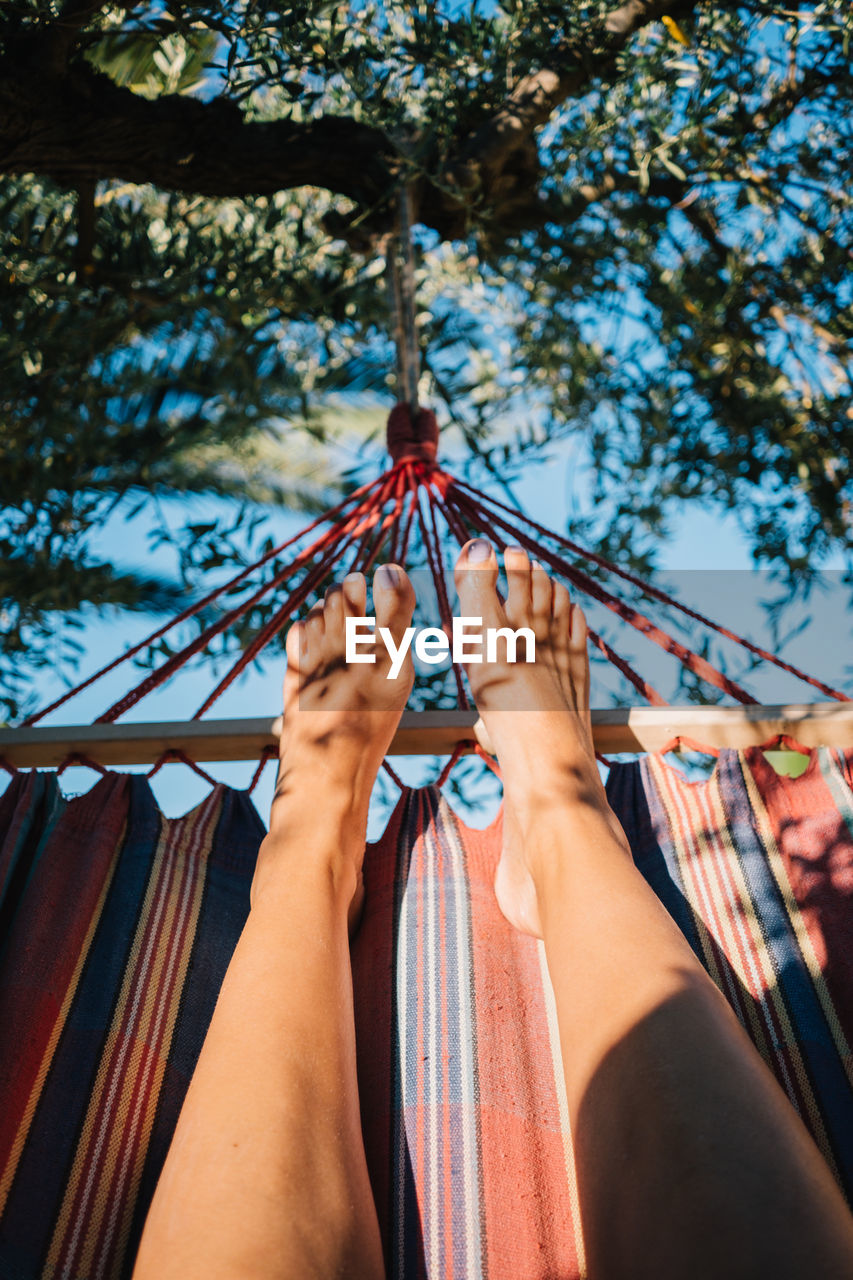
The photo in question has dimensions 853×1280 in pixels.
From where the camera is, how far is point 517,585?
1572 millimetres

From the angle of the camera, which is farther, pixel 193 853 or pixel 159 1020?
pixel 193 853

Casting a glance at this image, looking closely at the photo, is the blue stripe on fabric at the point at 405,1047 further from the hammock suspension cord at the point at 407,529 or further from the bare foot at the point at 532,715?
the hammock suspension cord at the point at 407,529

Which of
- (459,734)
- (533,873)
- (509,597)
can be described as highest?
(509,597)

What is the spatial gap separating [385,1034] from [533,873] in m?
0.26

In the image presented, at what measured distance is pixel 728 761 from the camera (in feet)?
4.10

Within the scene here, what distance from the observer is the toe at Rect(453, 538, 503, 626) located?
1.52 meters

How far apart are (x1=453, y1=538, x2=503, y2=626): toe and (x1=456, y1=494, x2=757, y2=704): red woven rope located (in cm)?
13

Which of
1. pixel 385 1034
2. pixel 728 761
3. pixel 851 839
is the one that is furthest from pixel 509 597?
pixel 385 1034

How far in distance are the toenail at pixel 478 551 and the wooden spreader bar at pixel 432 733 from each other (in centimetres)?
32

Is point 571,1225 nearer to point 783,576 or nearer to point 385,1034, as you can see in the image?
point 385,1034

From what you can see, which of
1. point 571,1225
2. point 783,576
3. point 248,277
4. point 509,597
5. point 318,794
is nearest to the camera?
point 571,1225

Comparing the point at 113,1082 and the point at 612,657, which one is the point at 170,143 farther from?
the point at 113,1082

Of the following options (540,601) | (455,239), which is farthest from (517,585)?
(455,239)

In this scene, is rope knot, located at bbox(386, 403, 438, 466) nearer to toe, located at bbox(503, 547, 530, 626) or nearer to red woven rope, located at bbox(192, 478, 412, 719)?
red woven rope, located at bbox(192, 478, 412, 719)
